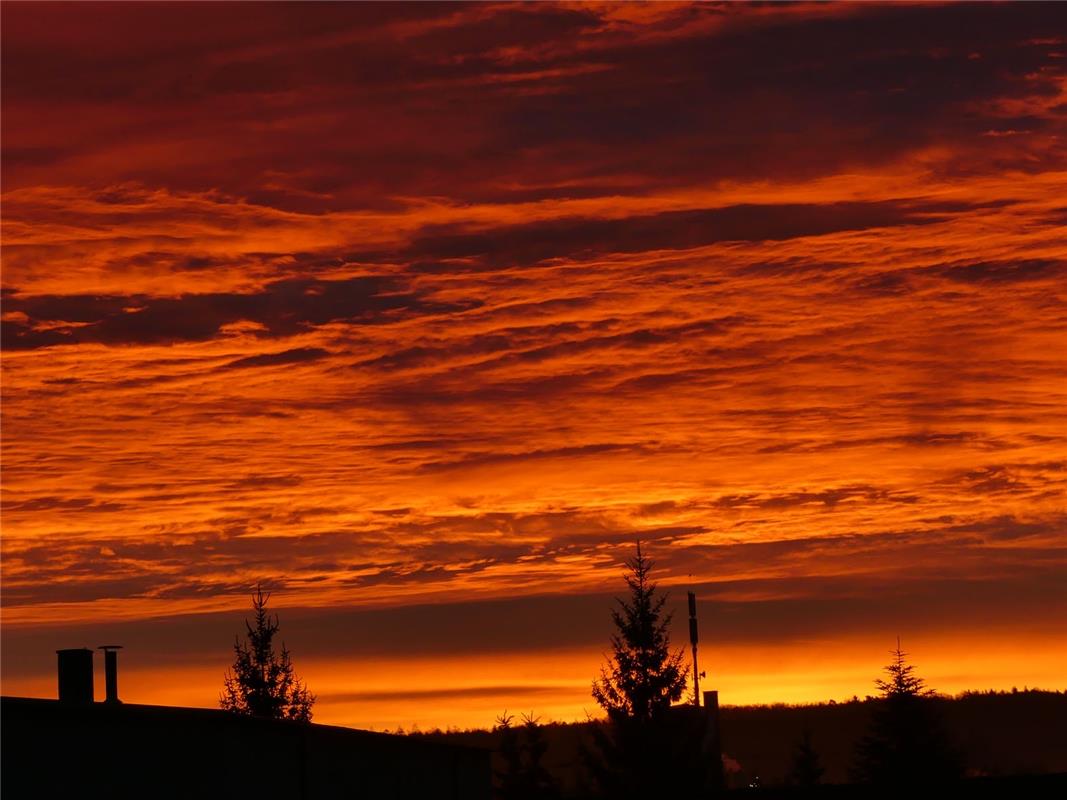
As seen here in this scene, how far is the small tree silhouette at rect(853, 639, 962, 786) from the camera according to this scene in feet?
245

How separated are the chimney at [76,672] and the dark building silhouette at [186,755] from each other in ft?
0.05

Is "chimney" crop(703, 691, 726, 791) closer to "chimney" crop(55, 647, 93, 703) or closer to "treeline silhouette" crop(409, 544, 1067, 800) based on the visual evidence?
"treeline silhouette" crop(409, 544, 1067, 800)

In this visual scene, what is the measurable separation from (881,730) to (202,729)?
194 ft

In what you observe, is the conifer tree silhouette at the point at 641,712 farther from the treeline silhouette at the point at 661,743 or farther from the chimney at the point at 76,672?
the chimney at the point at 76,672

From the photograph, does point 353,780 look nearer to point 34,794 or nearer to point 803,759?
point 34,794

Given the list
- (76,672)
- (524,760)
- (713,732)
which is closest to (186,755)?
(76,672)

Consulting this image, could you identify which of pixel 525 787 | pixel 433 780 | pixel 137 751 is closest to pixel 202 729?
pixel 137 751

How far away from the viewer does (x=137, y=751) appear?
74.4 ft

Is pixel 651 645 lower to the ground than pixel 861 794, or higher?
higher

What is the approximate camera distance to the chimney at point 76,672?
90.8 feet

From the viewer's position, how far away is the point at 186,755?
23.9 meters

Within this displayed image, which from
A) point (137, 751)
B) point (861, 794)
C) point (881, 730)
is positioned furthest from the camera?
point (881, 730)

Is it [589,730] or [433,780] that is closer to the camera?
[433,780]

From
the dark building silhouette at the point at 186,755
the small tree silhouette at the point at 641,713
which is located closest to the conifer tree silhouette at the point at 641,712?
the small tree silhouette at the point at 641,713
